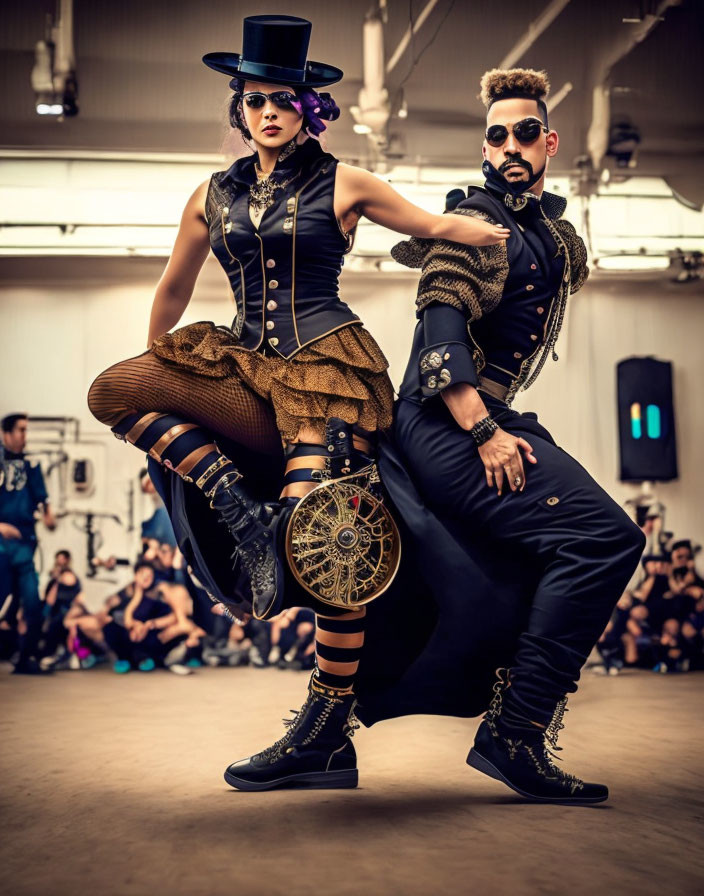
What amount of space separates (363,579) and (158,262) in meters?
5.33

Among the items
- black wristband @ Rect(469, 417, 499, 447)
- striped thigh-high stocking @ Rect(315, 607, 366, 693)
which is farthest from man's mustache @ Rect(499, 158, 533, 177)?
striped thigh-high stocking @ Rect(315, 607, 366, 693)


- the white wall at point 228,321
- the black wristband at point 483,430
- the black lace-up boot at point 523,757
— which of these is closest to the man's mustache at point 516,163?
the black wristband at point 483,430

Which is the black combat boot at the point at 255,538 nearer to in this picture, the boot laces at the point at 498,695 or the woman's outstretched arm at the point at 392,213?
the boot laces at the point at 498,695

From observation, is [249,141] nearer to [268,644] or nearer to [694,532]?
[268,644]

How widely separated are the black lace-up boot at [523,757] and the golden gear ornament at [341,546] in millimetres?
468

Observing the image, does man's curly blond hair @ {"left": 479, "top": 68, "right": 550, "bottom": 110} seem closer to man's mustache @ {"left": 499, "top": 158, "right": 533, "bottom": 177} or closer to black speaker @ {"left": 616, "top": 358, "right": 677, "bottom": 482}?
man's mustache @ {"left": 499, "top": 158, "right": 533, "bottom": 177}

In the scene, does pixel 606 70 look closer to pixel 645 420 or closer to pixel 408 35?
pixel 408 35

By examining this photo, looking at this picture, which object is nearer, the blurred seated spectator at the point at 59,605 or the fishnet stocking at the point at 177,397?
the fishnet stocking at the point at 177,397

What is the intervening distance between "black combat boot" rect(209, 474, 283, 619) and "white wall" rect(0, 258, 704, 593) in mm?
4769

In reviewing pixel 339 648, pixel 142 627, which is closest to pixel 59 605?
pixel 142 627

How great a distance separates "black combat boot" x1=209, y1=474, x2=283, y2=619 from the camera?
2.71 metres

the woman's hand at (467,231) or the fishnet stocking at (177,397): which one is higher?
the woman's hand at (467,231)

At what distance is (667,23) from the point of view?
23.7ft

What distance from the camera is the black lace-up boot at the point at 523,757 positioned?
2859mm
